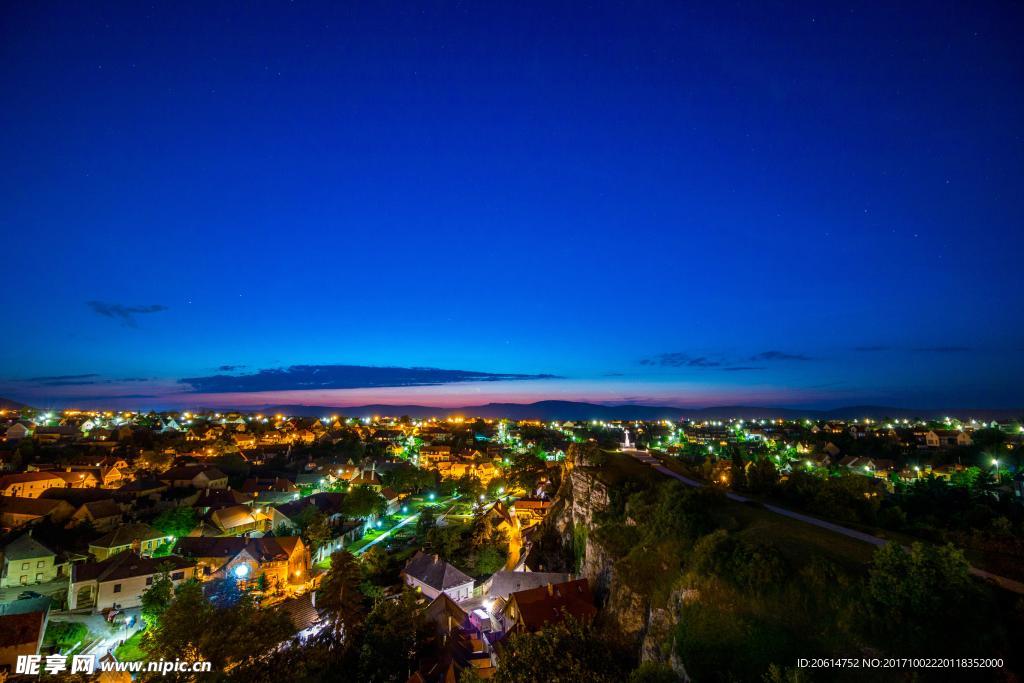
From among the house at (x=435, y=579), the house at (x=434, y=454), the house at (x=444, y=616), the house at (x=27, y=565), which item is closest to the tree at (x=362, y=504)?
the house at (x=435, y=579)

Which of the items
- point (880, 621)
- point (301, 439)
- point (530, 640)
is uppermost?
point (880, 621)

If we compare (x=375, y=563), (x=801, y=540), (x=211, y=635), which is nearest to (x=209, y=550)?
(x=375, y=563)

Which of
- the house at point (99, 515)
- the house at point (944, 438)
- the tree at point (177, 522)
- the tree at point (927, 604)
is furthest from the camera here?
the house at point (944, 438)

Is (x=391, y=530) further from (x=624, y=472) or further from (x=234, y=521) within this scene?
(x=624, y=472)

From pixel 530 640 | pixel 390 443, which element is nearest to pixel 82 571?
pixel 530 640

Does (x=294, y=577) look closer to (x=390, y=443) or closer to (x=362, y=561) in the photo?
(x=362, y=561)

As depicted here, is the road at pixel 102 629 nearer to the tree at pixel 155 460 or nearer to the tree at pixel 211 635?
the tree at pixel 211 635
